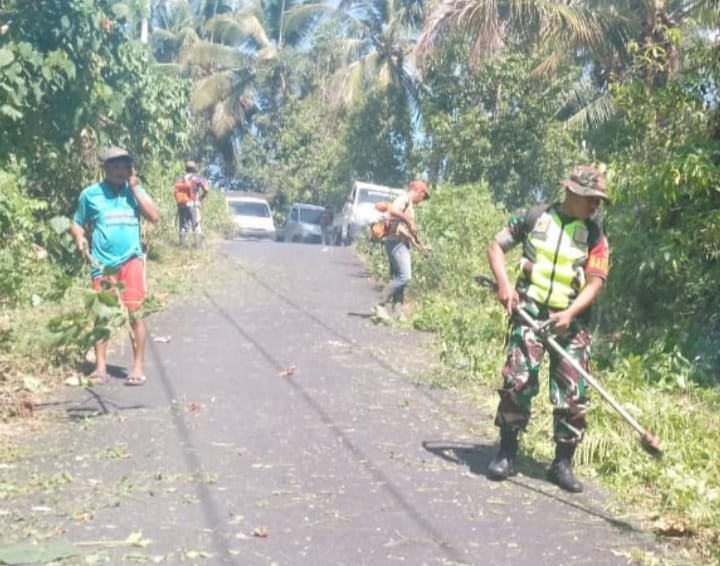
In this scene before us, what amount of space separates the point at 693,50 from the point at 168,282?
25.1 feet

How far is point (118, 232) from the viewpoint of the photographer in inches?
328

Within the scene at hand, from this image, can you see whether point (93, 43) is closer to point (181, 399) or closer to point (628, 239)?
point (181, 399)

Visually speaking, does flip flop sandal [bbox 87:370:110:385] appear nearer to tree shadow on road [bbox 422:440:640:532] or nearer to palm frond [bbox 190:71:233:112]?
tree shadow on road [bbox 422:440:640:532]

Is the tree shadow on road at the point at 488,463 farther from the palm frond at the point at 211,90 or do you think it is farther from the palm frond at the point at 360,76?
the palm frond at the point at 211,90

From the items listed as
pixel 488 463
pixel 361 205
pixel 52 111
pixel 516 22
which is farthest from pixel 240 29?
pixel 488 463

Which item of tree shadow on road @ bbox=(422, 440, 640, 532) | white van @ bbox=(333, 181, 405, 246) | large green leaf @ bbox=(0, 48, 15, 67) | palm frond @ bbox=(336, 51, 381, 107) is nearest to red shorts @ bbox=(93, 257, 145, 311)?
large green leaf @ bbox=(0, 48, 15, 67)

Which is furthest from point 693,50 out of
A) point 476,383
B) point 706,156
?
point 476,383

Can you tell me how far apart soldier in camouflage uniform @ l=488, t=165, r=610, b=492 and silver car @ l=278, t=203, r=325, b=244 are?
28345mm

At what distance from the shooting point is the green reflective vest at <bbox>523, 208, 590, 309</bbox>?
6148 mm

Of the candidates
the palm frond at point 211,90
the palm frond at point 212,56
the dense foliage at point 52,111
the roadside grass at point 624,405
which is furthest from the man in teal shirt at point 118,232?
the palm frond at point 212,56

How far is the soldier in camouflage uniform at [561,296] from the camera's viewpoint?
613 centimetres

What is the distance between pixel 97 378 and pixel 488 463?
11.0ft

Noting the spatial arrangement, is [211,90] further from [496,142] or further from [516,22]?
[516,22]

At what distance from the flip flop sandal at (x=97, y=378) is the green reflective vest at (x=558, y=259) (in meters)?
3.78
